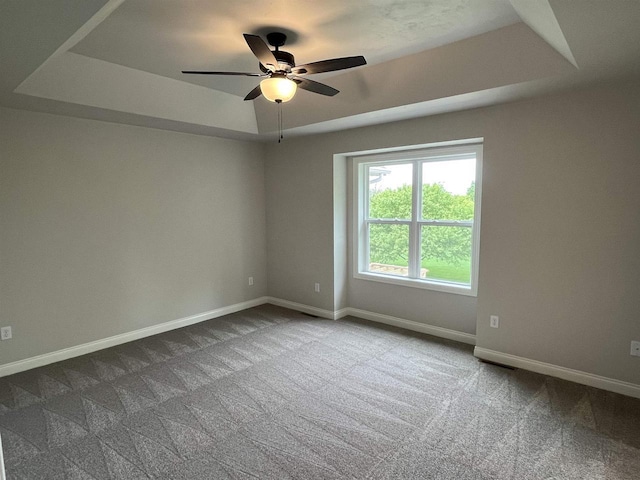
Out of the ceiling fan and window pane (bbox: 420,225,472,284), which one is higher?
the ceiling fan

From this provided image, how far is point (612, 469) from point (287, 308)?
3.80m

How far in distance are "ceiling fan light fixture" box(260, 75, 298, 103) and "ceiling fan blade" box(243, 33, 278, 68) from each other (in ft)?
0.31

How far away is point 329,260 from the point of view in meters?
4.75

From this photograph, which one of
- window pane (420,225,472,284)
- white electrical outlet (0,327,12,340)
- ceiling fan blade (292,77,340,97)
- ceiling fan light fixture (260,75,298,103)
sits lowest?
white electrical outlet (0,327,12,340)

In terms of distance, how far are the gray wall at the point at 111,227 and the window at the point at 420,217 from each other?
1676 mm

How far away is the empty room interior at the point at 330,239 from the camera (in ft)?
7.34

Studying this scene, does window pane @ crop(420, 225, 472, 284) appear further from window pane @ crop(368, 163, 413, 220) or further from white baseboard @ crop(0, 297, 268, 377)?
white baseboard @ crop(0, 297, 268, 377)

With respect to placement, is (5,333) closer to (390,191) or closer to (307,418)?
(307,418)

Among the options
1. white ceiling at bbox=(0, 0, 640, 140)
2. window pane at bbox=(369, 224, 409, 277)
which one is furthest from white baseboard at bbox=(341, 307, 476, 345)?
white ceiling at bbox=(0, 0, 640, 140)

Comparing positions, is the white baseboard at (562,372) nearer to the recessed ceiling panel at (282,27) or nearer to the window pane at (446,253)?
the window pane at (446,253)

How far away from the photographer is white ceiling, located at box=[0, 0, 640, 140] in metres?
1.88

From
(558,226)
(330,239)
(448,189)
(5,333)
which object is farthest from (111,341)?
(558,226)

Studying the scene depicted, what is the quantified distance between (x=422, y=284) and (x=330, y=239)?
1259mm

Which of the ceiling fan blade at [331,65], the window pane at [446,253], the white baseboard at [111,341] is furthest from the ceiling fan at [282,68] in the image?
the white baseboard at [111,341]
